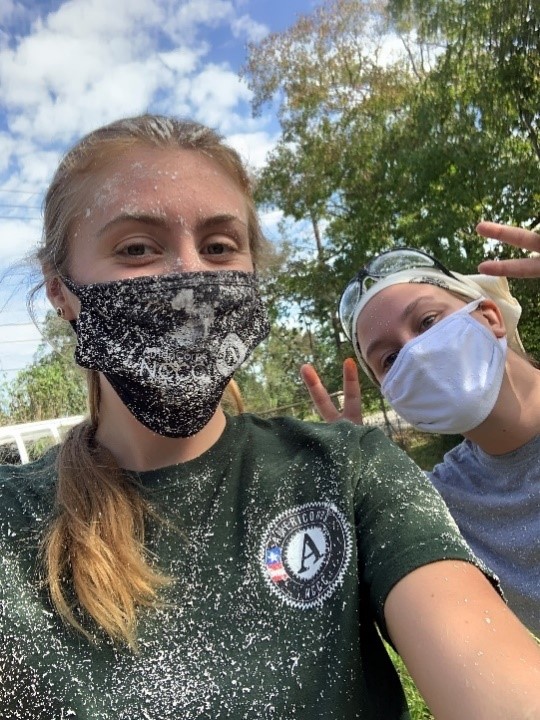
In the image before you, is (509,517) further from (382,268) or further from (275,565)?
(275,565)

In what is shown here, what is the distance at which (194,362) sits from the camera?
141 centimetres

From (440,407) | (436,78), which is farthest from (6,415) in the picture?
(440,407)

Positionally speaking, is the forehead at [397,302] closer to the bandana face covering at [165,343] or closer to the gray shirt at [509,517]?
the gray shirt at [509,517]

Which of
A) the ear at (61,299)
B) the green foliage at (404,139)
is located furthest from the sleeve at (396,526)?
the green foliage at (404,139)

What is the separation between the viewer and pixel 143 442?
1488mm

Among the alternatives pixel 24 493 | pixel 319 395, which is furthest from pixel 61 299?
pixel 319 395

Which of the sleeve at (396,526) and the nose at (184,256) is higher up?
the nose at (184,256)

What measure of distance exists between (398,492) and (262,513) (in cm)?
29

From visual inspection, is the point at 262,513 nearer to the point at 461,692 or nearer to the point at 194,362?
the point at 194,362

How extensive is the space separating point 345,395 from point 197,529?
4.09 feet

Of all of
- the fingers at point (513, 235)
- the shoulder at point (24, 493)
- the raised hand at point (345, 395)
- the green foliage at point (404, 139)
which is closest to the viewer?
the shoulder at point (24, 493)

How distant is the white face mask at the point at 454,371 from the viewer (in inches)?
89.7

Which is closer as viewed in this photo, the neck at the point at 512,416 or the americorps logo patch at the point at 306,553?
the americorps logo patch at the point at 306,553

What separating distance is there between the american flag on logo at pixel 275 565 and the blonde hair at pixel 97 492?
0.20m
